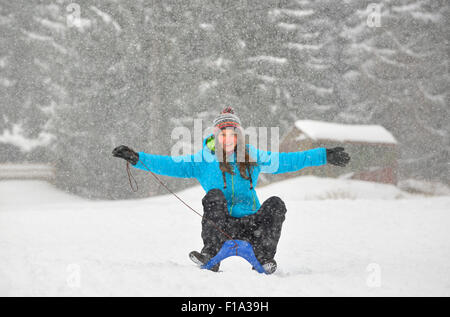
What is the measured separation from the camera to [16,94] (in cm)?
1959

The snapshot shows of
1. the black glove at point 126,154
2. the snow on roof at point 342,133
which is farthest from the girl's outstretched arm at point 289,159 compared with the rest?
the snow on roof at point 342,133

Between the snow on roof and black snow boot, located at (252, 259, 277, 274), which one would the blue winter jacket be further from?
→ the snow on roof

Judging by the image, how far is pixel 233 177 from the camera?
356 centimetres

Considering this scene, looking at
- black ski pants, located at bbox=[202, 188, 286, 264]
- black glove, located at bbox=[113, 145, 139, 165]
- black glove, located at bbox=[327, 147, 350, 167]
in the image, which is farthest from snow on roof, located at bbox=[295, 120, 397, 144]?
black glove, located at bbox=[113, 145, 139, 165]

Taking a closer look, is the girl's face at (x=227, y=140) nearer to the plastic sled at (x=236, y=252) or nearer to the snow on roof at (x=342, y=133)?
the plastic sled at (x=236, y=252)

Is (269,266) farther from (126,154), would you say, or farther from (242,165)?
(126,154)

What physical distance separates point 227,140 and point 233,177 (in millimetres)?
325

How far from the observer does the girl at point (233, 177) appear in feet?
11.0

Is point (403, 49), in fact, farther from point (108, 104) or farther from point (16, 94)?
point (16, 94)

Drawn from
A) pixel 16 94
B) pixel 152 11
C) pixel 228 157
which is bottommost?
pixel 228 157

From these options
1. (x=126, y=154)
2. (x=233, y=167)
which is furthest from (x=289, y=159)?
(x=126, y=154)

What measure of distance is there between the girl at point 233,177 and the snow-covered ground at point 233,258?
0.27 m
